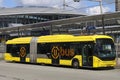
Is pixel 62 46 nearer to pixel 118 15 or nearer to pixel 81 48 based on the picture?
pixel 81 48

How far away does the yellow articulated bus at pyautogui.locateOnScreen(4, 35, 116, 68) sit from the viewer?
91.3ft

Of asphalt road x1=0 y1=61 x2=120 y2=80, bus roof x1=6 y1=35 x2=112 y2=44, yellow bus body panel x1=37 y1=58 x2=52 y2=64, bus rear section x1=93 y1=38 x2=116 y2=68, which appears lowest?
yellow bus body panel x1=37 y1=58 x2=52 y2=64

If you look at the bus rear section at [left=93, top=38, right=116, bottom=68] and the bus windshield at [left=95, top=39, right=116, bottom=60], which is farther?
the bus windshield at [left=95, top=39, right=116, bottom=60]

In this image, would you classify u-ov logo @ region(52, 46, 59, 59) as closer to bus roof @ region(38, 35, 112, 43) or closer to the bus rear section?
bus roof @ region(38, 35, 112, 43)

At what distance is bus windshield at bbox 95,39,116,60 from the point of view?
27.7m

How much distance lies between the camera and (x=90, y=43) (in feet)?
92.8

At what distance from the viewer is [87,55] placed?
2847 cm

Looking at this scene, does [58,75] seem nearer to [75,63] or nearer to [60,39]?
[75,63]

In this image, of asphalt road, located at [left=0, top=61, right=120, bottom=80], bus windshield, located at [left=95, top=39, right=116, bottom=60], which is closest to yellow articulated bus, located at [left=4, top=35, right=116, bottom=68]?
bus windshield, located at [left=95, top=39, right=116, bottom=60]

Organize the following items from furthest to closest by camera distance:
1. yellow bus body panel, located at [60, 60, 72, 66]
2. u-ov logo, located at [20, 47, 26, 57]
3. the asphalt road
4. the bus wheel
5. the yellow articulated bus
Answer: u-ov logo, located at [20, 47, 26, 57]
yellow bus body panel, located at [60, 60, 72, 66]
the bus wheel
the yellow articulated bus
the asphalt road

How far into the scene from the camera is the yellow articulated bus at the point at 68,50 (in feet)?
91.3

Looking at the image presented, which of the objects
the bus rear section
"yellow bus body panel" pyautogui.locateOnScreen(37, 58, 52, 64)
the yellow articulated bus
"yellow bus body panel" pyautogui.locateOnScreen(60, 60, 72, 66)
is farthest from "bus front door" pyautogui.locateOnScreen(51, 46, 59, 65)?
the bus rear section

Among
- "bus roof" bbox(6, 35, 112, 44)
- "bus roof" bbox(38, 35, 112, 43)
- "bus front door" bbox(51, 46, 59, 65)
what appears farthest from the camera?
"bus front door" bbox(51, 46, 59, 65)

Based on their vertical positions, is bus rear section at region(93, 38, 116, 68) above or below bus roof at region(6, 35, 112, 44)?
below
